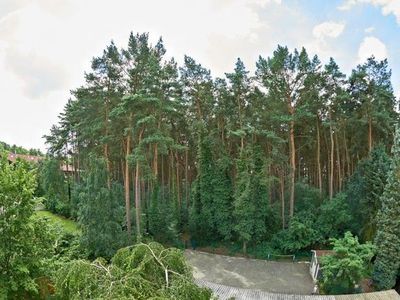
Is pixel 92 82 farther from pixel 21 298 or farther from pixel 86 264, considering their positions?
pixel 86 264

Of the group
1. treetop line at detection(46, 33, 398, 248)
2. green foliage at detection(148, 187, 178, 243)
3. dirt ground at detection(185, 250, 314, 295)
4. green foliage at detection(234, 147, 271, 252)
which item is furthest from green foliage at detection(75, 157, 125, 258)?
green foliage at detection(234, 147, 271, 252)

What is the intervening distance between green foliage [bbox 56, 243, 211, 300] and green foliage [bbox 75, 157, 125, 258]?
10.5 m

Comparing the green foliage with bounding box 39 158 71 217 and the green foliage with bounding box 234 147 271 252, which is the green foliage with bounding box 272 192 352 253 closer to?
the green foliage with bounding box 234 147 271 252

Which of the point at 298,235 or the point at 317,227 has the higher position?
the point at 317,227

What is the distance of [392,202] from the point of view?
727 inches

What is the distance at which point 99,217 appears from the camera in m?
19.4

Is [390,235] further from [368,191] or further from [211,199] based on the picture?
[211,199]

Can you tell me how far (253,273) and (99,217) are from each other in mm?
9175

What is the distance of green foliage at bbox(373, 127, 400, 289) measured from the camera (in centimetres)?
1802

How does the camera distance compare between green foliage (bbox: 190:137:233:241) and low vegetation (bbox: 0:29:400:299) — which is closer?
low vegetation (bbox: 0:29:400:299)

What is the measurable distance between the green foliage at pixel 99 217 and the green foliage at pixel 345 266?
1062cm

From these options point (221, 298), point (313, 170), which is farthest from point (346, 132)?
point (221, 298)

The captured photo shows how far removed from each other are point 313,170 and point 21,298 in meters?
32.5

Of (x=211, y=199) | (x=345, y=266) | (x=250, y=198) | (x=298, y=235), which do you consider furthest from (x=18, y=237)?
(x=298, y=235)
